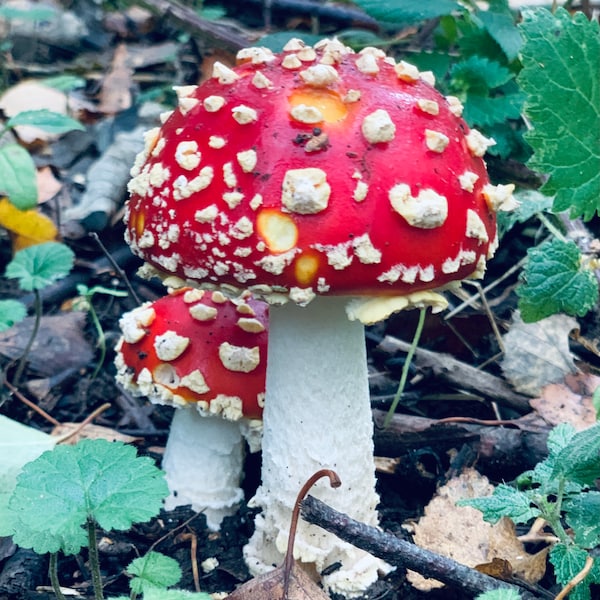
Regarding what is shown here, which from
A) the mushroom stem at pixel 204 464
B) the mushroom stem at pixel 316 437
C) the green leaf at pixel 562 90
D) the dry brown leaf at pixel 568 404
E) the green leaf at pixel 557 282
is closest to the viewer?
the green leaf at pixel 562 90

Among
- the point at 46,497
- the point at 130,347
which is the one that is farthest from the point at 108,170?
the point at 46,497

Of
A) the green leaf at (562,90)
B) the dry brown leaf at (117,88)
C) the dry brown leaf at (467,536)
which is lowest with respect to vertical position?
the dry brown leaf at (117,88)

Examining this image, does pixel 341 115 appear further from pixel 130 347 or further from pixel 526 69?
pixel 130 347

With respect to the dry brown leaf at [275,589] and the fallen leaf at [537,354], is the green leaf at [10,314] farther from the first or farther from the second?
the fallen leaf at [537,354]

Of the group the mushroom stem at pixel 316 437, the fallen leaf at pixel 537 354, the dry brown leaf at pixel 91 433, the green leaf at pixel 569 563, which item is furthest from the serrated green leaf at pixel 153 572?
the fallen leaf at pixel 537 354

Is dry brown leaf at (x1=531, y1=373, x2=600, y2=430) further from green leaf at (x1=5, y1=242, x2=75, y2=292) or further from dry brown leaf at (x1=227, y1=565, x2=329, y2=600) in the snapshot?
green leaf at (x1=5, y1=242, x2=75, y2=292)

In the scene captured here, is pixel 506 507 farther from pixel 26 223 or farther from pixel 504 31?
pixel 26 223
